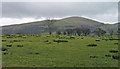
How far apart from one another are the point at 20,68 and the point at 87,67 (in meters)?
9.01

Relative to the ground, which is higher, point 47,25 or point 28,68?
point 47,25

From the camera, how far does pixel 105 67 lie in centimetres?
2030

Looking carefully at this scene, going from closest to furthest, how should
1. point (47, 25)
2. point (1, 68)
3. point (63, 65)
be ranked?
point (1, 68) → point (63, 65) → point (47, 25)

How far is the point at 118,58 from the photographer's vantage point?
25578mm

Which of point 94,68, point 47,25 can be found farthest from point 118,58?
point 47,25

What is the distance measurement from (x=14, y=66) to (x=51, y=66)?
514 centimetres

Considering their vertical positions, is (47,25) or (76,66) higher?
(47,25)

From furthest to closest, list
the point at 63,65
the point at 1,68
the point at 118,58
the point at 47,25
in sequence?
the point at 47,25, the point at 118,58, the point at 63,65, the point at 1,68

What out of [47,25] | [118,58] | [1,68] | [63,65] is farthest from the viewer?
[47,25]

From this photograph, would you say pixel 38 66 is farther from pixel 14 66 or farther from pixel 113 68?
pixel 113 68

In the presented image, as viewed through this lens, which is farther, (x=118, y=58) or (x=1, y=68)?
(x=118, y=58)

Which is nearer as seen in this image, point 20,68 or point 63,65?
point 20,68

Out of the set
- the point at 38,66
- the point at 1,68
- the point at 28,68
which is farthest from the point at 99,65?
the point at 1,68

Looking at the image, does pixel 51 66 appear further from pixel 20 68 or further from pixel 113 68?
pixel 113 68
